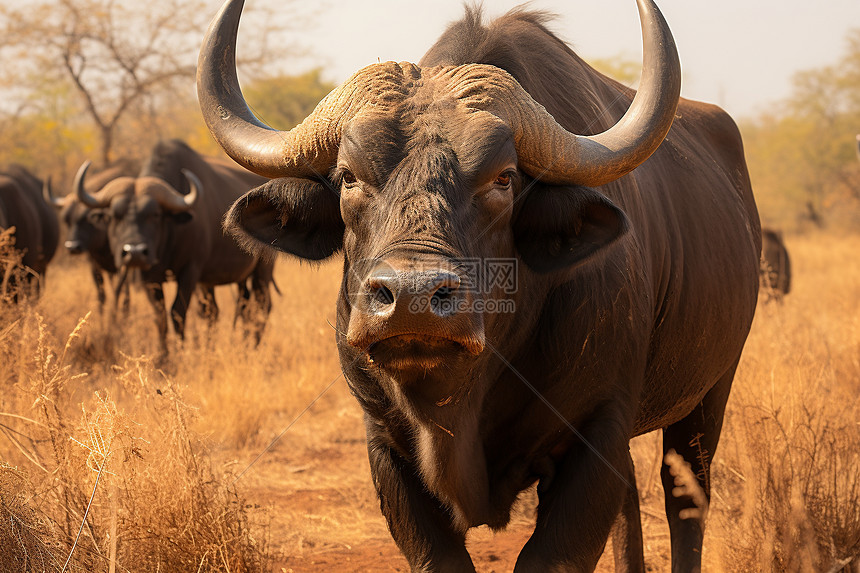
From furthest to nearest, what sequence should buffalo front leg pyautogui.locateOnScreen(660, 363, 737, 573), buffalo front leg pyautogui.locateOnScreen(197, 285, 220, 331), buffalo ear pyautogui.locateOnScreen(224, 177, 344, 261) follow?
buffalo front leg pyautogui.locateOnScreen(197, 285, 220, 331) < buffalo front leg pyautogui.locateOnScreen(660, 363, 737, 573) < buffalo ear pyautogui.locateOnScreen(224, 177, 344, 261)

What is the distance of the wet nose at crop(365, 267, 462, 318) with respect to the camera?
221 cm

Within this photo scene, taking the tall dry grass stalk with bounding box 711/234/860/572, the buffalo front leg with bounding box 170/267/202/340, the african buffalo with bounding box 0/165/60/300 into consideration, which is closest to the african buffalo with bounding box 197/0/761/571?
the tall dry grass stalk with bounding box 711/234/860/572

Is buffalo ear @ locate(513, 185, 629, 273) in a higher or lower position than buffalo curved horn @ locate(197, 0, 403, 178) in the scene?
lower

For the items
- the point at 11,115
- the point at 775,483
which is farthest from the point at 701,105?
the point at 11,115

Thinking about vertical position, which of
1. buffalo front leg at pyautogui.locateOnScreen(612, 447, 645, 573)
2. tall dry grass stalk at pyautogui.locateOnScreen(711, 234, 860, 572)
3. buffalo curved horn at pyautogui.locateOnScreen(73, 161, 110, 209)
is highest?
buffalo curved horn at pyautogui.locateOnScreen(73, 161, 110, 209)

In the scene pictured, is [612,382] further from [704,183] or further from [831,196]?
[831,196]

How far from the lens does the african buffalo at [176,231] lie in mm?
11391

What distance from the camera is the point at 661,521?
18.9 feet

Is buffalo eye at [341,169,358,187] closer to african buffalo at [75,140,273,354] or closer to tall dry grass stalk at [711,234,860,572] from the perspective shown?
tall dry grass stalk at [711,234,860,572]

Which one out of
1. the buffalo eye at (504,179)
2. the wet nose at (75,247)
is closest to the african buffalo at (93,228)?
the wet nose at (75,247)

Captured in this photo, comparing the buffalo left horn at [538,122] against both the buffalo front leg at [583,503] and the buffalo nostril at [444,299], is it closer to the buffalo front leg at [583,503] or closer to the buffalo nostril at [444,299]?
the buffalo nostril at [444,299]

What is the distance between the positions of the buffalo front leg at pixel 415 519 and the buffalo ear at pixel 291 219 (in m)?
0.78

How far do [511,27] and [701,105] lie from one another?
2462 millimetres

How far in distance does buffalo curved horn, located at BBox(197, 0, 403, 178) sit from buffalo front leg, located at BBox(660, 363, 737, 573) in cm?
242
